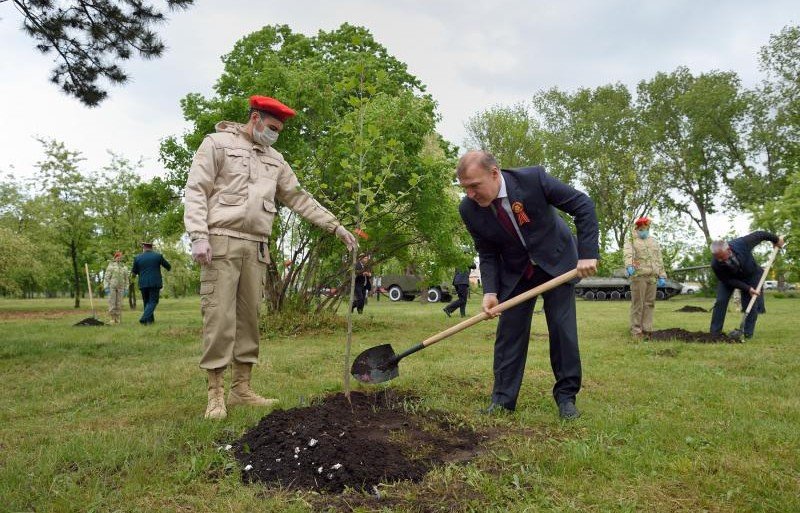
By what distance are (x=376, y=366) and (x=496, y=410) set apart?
1013 mm

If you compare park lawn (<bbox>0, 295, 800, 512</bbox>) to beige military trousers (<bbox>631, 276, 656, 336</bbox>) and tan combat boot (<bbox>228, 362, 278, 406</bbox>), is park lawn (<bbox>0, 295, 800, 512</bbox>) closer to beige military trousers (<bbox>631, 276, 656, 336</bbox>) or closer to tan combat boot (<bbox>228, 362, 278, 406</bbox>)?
tan combat boot (<bbox>228, 362, 278, 406</bbox>)

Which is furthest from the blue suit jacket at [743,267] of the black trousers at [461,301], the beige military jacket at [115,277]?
the beige military jacket at [115,277]

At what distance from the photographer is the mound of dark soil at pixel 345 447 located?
2984 mm

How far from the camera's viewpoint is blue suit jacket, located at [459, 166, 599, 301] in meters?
4.01

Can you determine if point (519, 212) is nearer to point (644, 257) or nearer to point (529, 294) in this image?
point (529, 294)

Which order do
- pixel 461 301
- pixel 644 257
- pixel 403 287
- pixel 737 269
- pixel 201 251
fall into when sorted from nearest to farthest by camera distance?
1. pixel 201 251
2. pixel 737 269
3. pixel 644 257
4. pixel 461 301
5. pixel 403 287

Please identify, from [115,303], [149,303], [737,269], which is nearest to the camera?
[737,269]

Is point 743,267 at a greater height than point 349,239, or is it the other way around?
point 349,239

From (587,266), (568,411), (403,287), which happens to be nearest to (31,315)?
(403,287)

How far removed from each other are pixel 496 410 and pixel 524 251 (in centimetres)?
120

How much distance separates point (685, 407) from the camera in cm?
449

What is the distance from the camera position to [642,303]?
32.4ft

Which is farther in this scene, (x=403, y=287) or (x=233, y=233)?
(x=403, y=287)

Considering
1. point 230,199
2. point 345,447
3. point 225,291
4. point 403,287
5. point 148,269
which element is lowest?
point 345,447
